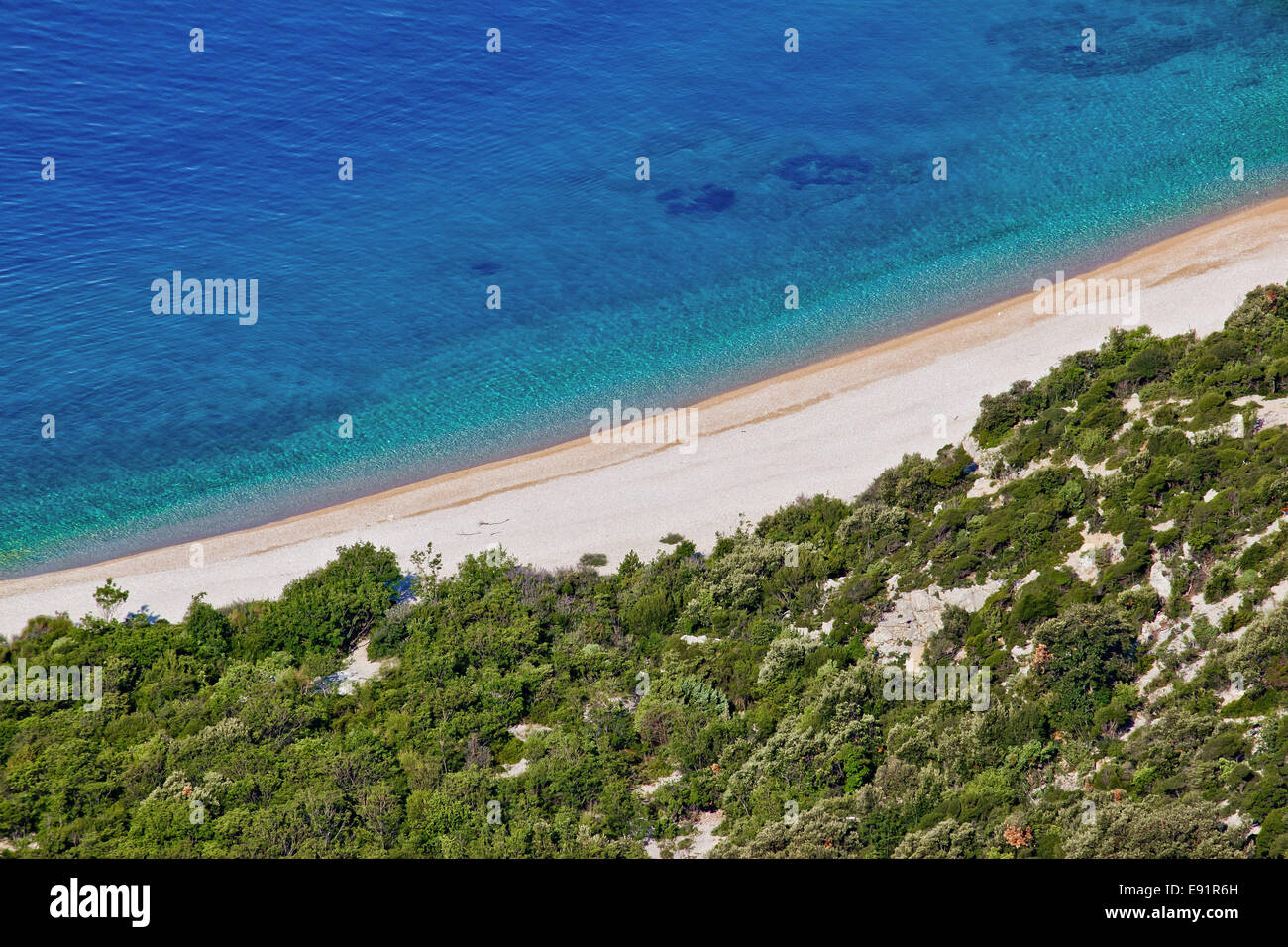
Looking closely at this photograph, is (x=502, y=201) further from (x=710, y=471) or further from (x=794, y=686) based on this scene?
(x=794, y=686)

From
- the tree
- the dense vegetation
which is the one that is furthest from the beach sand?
the dense vegetation

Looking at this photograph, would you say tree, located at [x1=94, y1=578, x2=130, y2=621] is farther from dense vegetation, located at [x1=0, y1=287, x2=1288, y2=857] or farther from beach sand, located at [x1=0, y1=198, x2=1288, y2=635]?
beach sand, located at [x1=0, y1=198, x2=1288, y2=635]

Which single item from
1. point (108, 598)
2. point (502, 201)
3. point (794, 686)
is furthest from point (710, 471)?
point (502, 201)

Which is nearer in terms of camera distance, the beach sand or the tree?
the tree

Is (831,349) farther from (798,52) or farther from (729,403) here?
(798,52)

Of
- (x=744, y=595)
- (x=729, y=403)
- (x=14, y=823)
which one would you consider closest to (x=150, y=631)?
(x=14, y=823)

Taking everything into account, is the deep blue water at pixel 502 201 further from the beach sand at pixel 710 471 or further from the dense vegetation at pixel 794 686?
the dense vegetation at pixel 794 686
